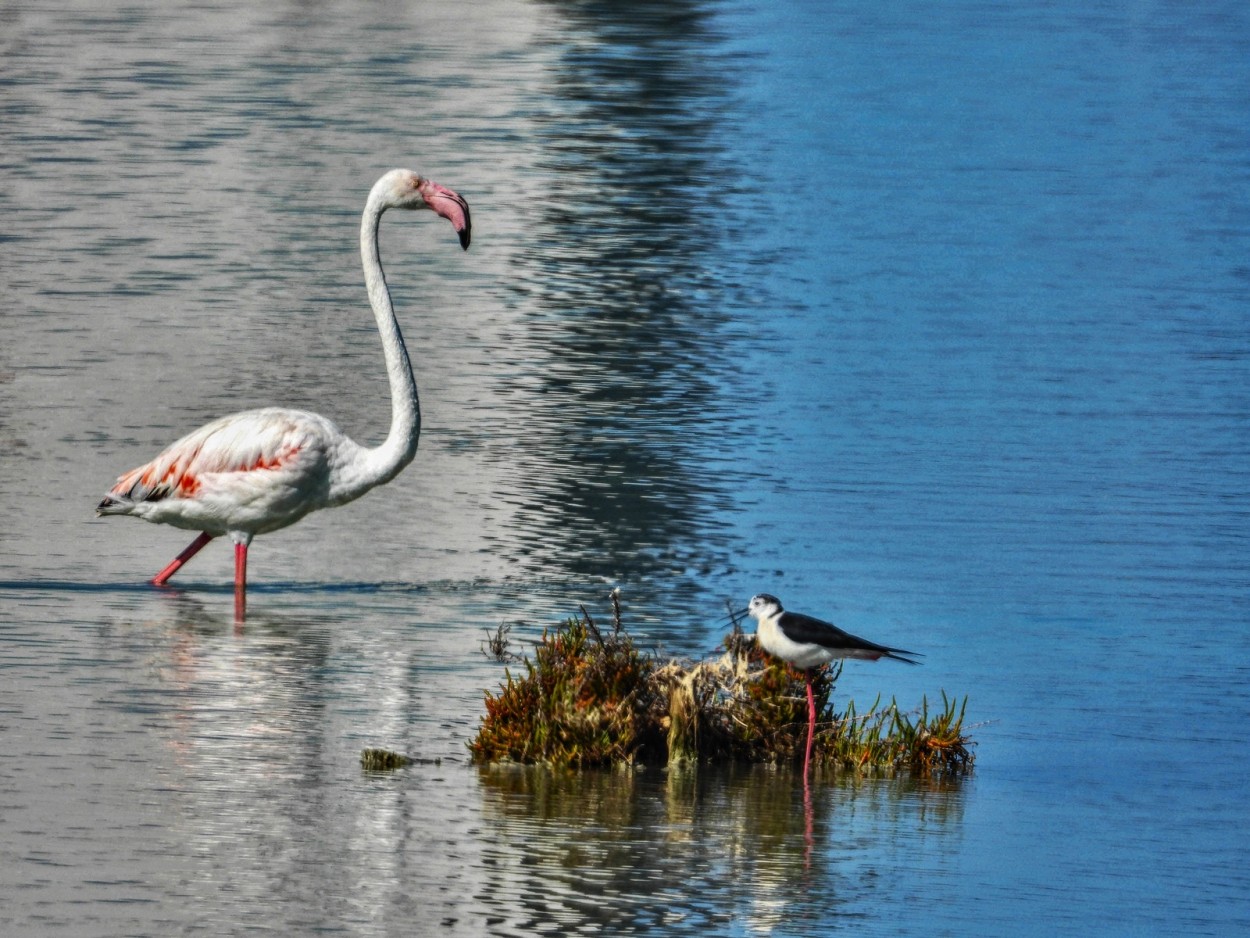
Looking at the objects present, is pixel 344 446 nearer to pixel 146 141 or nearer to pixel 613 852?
pixel 613 852

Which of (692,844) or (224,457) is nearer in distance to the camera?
(692,844)

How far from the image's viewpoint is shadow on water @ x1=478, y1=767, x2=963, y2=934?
8250 millimetres

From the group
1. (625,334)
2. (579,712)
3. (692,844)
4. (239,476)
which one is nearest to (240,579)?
(239,476)

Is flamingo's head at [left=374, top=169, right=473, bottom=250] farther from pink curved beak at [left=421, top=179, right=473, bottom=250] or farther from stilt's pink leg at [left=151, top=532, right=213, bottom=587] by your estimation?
stilt's pink leg at [left=151, top=532, right=213, bottom=587]

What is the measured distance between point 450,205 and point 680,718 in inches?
191

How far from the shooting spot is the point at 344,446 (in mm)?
13781

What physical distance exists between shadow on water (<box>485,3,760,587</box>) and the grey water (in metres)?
0.08

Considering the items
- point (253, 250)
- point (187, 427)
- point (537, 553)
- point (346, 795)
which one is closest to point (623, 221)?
point (253, 250)

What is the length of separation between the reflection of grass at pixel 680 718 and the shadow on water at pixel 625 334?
3671 mm

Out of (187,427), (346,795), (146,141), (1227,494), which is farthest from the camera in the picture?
(146,141)

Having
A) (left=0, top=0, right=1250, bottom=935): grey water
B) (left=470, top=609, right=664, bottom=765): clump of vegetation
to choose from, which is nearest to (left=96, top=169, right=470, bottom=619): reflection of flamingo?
(left=0, top=0, right=1250, bottom=935): grey water

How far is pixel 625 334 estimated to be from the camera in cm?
2300

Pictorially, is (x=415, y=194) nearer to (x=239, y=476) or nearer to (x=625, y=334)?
(x=239, y=476)

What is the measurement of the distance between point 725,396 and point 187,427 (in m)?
4.37
